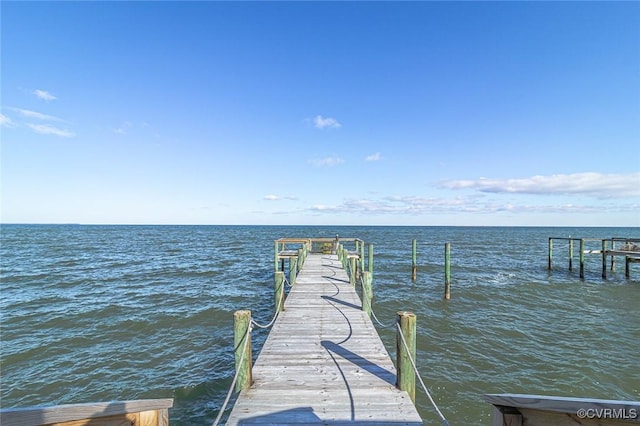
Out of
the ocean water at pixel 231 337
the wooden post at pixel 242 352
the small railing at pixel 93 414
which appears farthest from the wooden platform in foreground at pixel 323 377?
the small railing at pixel 93 414

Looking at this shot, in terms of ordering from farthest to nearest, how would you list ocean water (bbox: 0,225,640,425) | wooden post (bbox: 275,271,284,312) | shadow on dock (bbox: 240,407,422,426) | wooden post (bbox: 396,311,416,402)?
wooden post (bbox: 275,271,284,312) < ocean water (bbox: 0,225,640,425) < wooden post (bbox: 396,311,416,402) < shadow on dock (bbox: 240,407,422,426)

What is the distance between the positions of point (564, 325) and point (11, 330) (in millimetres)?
20222

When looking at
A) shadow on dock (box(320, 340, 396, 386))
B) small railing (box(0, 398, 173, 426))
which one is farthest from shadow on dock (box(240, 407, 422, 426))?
small railing (box(0, 398, 173, 426))

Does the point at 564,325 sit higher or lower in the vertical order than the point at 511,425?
lower

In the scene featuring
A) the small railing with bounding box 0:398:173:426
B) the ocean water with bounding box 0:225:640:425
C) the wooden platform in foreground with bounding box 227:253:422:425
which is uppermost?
the small railing with bounding box 0:398:173:426

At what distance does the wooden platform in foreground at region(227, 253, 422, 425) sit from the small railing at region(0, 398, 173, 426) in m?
2.24

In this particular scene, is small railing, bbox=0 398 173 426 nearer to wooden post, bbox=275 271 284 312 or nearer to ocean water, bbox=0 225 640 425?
ocean water, bbox=0 225 640 425

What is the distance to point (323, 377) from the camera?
484cm

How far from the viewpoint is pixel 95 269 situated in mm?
21891

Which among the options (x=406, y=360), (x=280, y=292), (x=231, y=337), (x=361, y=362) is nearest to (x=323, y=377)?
(x=361, y=362)

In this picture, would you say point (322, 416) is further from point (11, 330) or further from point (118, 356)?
point (11, 330)

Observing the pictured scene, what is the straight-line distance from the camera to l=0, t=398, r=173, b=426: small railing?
1.51 m

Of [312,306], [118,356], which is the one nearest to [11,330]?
[118,356]

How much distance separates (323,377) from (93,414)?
3749mm
